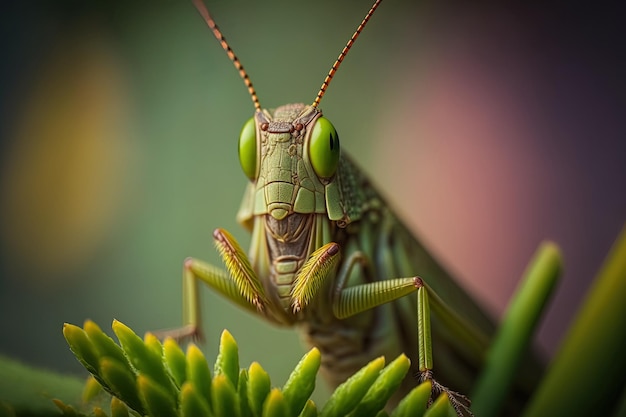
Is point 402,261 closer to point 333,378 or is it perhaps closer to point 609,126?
point 333,378

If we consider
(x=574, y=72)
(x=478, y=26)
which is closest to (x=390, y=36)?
(x=478, y=26)

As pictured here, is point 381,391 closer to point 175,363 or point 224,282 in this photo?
point 175,363

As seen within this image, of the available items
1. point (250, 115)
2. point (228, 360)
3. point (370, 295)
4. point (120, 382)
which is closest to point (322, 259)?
point (370, 295)

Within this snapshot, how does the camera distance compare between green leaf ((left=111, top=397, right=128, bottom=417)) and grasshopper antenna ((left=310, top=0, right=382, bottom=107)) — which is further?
grasshopper antenna ((left=310, top=0, right=382, bottom=107))

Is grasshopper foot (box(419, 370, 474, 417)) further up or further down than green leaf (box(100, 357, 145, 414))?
further down

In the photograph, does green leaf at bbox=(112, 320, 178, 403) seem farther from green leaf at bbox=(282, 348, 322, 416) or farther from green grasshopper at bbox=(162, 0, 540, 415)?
green grasshopper at bbox=(162, 0, 540, 415)

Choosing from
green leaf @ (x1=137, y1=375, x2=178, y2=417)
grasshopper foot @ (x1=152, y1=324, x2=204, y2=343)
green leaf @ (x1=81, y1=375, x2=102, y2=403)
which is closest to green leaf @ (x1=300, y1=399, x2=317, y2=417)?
green leaf @ (x1=137, y1=375, x2=178, y2=417)

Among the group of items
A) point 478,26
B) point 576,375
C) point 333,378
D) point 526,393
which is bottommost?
point 526,393

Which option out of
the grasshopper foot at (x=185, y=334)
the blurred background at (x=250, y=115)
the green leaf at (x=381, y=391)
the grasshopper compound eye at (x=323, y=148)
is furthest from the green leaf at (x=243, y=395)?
the blurred background at (x=250, y=115)
